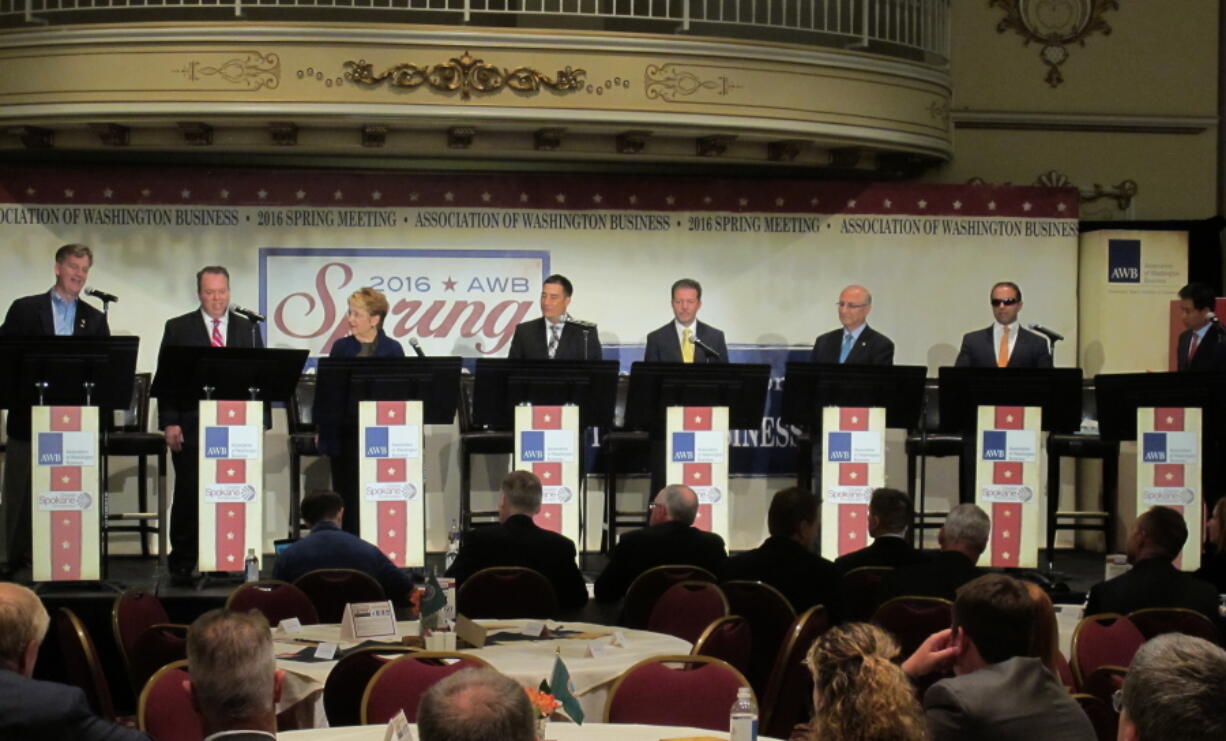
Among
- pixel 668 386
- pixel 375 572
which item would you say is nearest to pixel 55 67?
pixel 668 386

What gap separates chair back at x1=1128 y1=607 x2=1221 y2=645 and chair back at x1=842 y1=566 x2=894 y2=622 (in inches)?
43.9

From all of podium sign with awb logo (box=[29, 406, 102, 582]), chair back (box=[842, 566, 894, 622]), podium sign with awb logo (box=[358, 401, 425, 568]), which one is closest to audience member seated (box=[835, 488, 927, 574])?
chair back (box=[842, 566, 894, 622])

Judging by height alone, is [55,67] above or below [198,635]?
above

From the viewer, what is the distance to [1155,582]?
635 cm

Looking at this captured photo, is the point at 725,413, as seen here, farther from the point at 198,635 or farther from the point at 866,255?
the point at 198,635

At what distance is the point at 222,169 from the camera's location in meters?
11.6

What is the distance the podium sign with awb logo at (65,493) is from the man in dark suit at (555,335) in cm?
274

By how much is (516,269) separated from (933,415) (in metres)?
2.98

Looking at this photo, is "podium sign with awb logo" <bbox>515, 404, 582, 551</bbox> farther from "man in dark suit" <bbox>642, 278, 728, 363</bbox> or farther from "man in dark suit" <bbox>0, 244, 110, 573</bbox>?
"man in dark suit" <bbox>0, 244, 110, 573</bbox>

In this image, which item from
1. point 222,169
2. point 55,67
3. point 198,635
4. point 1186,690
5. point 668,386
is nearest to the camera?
point 1186,690

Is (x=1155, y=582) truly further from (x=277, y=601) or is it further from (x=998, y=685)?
(x=277, y=601)

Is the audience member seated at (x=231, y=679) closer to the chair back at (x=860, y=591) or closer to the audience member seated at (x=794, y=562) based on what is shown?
the audience member seated at (x=794, y=562)

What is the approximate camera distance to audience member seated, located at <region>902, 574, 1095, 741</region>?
4.11 metres

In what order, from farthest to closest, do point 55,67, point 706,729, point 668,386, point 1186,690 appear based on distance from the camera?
point 55,67 < point 668,386 < point 706,729 < point 1186,690
